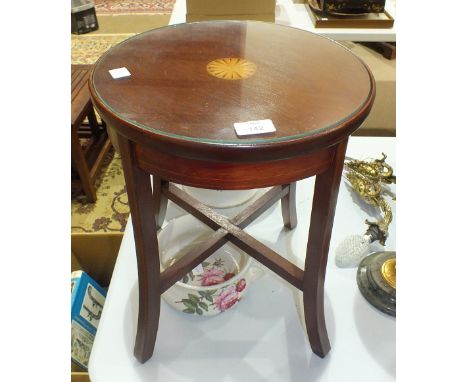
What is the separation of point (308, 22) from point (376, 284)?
3.55 feet

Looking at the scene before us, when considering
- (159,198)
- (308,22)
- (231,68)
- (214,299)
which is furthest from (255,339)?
(308,22)

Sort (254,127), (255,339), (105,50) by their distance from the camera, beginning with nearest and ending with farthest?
(254,127) < (255,339) < (105,50)

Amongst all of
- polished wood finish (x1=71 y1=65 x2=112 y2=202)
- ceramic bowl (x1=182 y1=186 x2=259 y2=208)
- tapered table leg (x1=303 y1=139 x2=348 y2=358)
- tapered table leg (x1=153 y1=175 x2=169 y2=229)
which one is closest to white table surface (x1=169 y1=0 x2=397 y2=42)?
polished wood finish (x1=71 y1=65 x2=112 y2=202)

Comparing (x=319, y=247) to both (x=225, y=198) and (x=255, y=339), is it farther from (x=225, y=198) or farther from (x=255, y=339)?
(x=225, y=198)

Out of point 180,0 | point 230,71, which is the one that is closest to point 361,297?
point 230,71

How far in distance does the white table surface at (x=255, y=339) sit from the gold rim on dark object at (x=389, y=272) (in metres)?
0.07

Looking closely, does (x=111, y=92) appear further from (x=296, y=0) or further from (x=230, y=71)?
(x=296, y=0)

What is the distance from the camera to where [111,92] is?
595mm

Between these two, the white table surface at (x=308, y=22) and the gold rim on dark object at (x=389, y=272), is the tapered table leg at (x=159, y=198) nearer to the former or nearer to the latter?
the gold rim on dark object at (x=389, y=272)

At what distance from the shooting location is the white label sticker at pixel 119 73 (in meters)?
0.63

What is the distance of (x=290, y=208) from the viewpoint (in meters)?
1.04

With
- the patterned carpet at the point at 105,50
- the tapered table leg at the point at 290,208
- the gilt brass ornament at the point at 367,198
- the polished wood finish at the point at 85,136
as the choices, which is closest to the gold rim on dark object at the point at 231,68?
the tapered table leg at the point at 290,208

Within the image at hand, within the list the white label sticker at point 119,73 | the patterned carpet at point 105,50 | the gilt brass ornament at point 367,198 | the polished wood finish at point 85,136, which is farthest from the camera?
the patterned carpet at point 105,50

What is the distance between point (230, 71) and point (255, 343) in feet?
1.74
